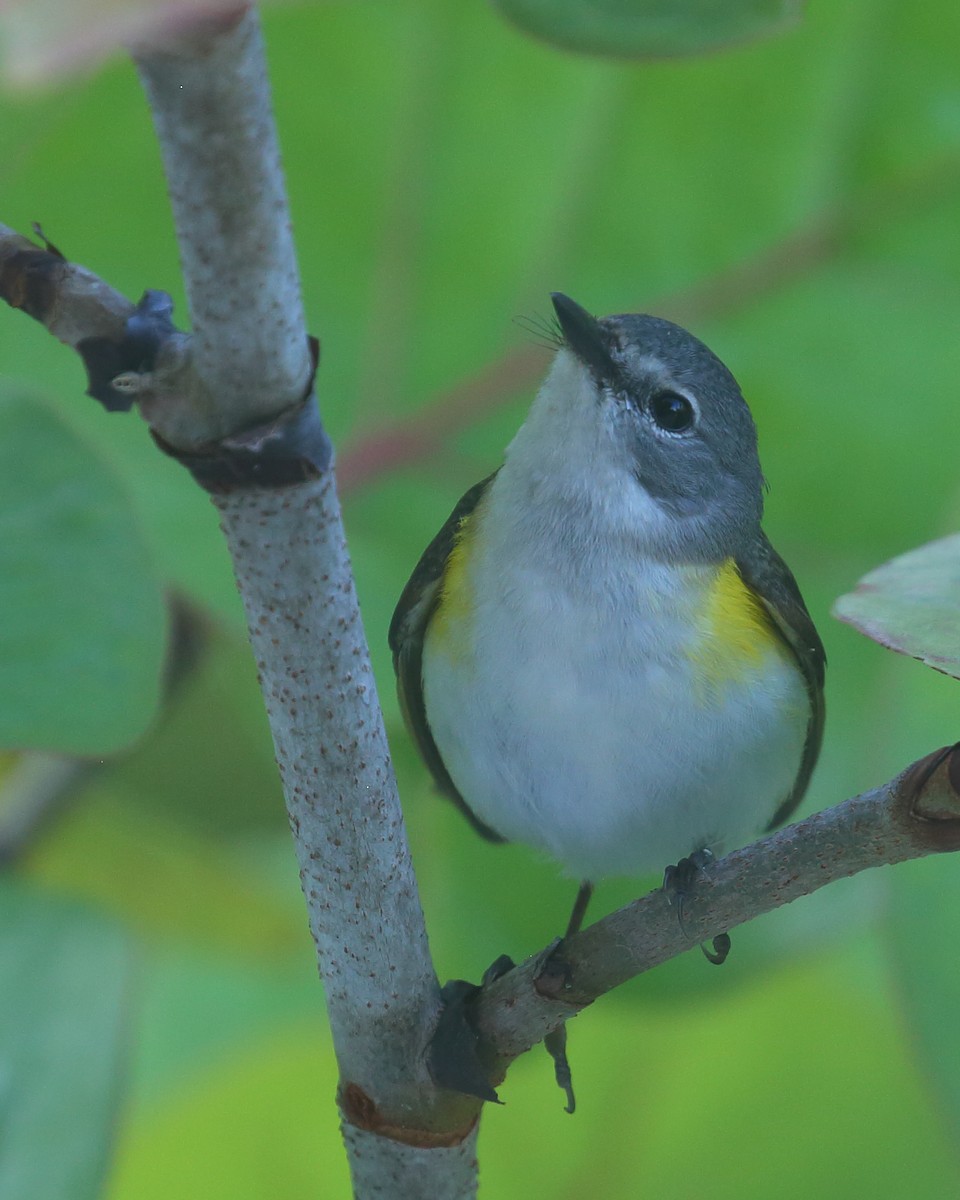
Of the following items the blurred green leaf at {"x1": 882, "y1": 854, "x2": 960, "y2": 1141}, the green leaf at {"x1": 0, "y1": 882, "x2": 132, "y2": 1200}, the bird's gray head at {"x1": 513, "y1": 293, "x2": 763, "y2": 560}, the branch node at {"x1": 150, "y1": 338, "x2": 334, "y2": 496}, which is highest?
the branch node at {"x1": 150, "y1": 338, "x2": 334, "y2": 496}

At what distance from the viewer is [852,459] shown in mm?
756

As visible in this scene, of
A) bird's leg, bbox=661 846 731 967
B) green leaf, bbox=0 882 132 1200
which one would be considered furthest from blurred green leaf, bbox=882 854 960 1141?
green leaf, bbox=0 882 132 1200

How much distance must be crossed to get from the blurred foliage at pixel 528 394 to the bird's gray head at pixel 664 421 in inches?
4.0

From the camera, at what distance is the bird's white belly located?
55 centimetres

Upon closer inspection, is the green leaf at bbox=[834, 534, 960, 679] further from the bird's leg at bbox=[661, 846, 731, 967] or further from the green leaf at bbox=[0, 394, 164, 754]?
the green leaf at bbox=[0, 394, 164, 754]

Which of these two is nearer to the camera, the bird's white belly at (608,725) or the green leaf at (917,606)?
the green leaf at (917,606)

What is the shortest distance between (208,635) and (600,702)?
0.22m

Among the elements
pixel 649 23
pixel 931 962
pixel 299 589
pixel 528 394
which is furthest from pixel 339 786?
pixel 528 394

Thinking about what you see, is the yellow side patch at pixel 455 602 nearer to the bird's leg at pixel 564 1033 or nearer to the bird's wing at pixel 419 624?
the bird's wing at pixel 419 624

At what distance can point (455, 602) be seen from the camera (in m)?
0.60

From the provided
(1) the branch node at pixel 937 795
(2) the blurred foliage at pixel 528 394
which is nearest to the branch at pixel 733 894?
(1) the branch node at pixel 937 795

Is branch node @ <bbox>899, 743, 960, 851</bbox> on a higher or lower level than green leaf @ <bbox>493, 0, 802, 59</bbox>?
lower

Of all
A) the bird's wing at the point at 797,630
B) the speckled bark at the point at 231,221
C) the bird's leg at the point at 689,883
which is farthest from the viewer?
the bird's wing at the point at 797,630

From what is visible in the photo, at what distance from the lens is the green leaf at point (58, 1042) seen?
0.49m
